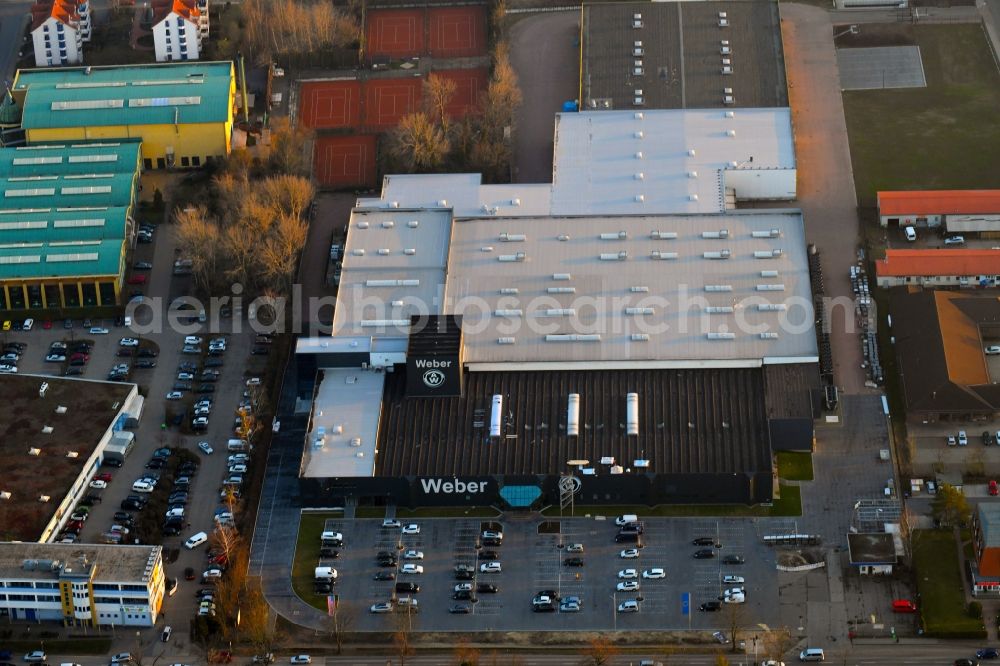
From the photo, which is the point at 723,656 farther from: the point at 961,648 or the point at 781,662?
the point at 961,648

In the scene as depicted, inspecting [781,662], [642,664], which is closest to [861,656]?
[781,662]

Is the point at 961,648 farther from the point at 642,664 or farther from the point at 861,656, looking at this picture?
the point at 642,664

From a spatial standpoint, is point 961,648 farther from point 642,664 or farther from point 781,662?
point 642,664

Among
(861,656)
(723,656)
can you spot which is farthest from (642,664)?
(861,656)

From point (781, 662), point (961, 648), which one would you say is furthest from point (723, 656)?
point (961, 648)

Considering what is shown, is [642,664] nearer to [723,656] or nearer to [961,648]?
[723,656]
